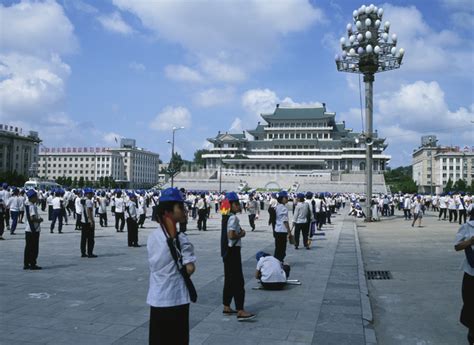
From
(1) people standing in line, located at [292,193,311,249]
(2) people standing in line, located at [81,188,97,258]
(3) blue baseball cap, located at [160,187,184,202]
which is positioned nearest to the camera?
(3) blue baseball cap, located at [160,187,184,202]

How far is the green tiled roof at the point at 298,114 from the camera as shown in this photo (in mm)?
91250

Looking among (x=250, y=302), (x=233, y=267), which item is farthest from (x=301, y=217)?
(x=233, y=267)

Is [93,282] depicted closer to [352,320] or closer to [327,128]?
[352,320]

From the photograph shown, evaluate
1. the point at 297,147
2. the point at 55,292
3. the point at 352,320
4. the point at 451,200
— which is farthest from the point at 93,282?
the point at 297,147

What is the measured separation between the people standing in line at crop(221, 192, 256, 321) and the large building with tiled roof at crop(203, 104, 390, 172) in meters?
80.1

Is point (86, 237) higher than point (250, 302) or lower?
higher

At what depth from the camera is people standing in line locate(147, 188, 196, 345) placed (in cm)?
329

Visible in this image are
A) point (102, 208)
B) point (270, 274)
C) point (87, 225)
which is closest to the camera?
point (270, 274)

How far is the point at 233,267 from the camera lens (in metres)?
5.95

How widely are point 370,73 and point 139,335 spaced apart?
85.1 ft

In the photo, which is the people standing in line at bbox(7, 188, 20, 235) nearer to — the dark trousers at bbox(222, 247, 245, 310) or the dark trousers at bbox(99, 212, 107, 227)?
the dark trousers at bbox(99, 212, 107, 227)

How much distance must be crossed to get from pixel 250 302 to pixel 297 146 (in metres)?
85.2

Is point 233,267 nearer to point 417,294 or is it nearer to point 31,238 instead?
point 417,294

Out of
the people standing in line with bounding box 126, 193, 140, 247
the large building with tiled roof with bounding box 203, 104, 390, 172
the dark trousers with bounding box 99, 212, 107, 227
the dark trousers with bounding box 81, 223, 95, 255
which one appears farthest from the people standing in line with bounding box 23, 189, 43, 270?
the large building with tiled roof with bounding box 203, 104, 390, 172
